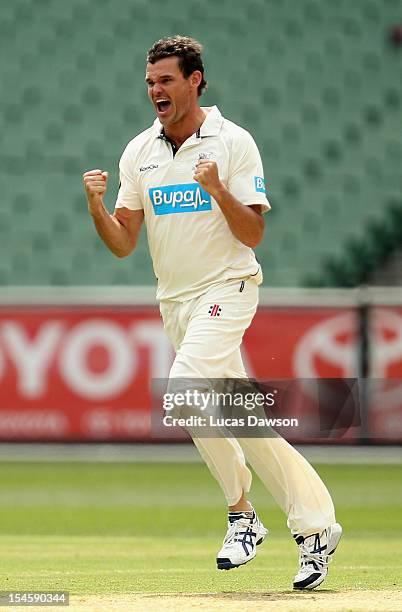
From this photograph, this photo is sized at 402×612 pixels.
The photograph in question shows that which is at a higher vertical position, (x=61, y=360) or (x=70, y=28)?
(x=70, y=28)

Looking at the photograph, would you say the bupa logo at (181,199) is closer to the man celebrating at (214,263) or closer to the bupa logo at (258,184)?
the man celebrating at (214,263)

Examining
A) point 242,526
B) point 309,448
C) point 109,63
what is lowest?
point 242,526

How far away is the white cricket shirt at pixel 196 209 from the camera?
15.5ft

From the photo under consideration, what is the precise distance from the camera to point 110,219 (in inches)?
190

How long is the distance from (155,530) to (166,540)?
53cm

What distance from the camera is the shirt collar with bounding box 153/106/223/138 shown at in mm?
4820

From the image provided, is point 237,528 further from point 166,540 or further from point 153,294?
point 153,294

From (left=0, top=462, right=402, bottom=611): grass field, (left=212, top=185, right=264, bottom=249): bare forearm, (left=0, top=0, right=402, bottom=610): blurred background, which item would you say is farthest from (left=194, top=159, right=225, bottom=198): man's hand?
(left=0, top=462, right=402, bottom=611): grass field

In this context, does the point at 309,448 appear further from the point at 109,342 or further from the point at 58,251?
the point at 58,251

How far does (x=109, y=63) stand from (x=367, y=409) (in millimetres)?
6599

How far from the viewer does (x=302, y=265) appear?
48.7 feet

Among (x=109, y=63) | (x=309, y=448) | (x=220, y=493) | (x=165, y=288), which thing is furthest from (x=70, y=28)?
(x=165, y=288)

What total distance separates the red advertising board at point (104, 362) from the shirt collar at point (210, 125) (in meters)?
6.71

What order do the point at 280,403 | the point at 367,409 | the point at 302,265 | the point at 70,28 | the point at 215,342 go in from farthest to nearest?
the point at 70,28, the point at 302,265, the point at 367,409, the point at 280,403, the point at 215,342
